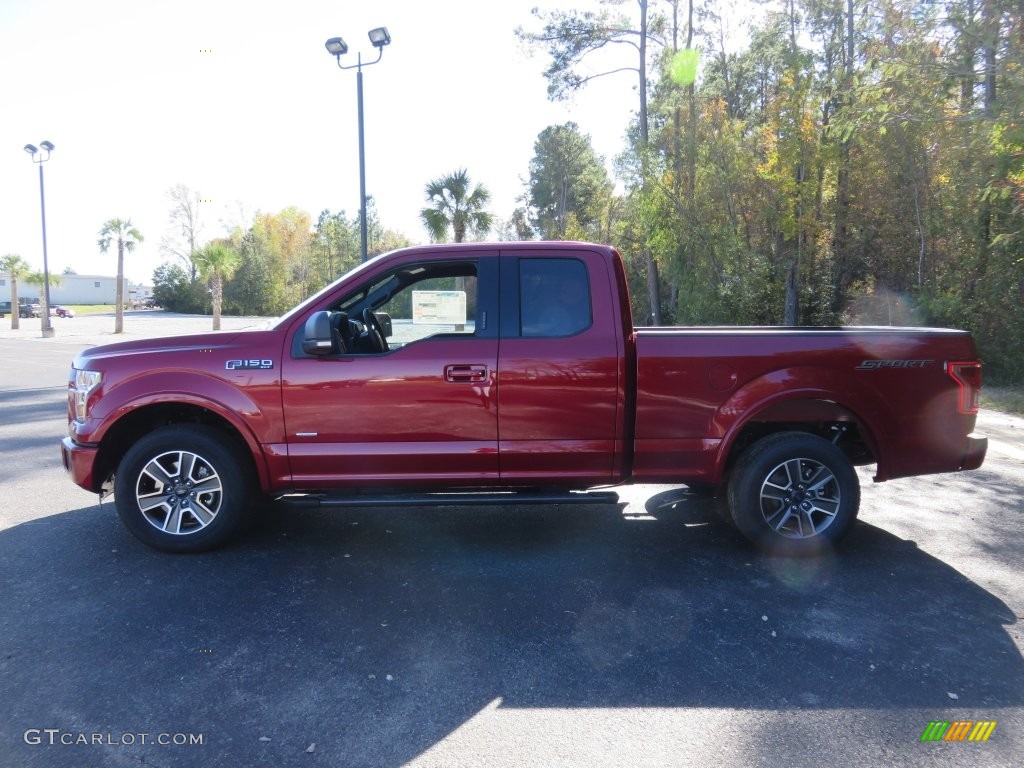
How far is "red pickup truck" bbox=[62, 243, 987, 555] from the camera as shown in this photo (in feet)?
14.1

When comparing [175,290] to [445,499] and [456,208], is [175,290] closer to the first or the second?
[456,208]

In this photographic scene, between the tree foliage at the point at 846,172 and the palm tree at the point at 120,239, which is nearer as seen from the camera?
the tree foliage at the point at 846,172

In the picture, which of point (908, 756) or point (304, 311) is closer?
point (908, 756)

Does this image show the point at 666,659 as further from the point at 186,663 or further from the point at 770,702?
the point at 186,663

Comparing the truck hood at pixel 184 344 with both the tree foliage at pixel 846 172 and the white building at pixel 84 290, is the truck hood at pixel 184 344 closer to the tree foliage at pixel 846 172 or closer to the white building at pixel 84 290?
the tree foliage at pixel 846 172

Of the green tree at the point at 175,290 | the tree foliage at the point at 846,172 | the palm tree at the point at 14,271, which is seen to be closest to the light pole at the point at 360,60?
the tree foliage at the point at 846,172

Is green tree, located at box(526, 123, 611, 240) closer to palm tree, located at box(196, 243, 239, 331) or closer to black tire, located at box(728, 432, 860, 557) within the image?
palm tree, located at box(196, 243, 239, 331)

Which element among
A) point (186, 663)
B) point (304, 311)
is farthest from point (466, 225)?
point (186, 663)

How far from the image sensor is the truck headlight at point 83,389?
4.38 metres

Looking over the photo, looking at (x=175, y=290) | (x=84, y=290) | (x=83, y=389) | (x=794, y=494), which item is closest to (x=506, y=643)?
(x=794, y=494)

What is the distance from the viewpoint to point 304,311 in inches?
174

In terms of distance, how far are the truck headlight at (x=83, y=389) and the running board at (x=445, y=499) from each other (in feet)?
4.67

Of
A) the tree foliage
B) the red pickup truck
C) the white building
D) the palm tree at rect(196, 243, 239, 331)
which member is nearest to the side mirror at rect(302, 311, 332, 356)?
the red pickup truck

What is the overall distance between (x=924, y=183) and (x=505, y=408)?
1556 centimetres
